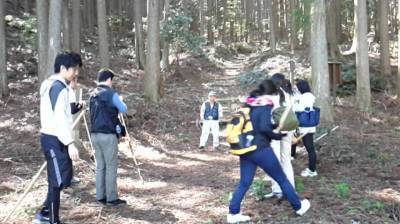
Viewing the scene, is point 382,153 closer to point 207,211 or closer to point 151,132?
point 207,211

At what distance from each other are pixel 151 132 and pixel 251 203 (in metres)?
7.38

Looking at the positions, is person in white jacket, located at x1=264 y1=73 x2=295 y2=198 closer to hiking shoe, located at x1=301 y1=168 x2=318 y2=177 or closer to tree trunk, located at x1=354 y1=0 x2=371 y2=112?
hiking shoe, located at x1=301 y1=168 x2=318 y2=177

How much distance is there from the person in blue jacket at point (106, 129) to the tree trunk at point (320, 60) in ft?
26.9

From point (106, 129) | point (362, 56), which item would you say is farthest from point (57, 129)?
point (362, 56)

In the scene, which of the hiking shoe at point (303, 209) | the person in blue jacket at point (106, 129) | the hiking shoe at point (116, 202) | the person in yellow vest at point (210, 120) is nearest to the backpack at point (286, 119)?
the hiking shoe at point (303, 209)

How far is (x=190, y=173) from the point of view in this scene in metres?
10.2

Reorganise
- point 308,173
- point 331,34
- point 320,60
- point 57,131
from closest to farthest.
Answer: point 57,131 → point 308,173 → point 320,60 → point 331,34

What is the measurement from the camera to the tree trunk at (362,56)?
15.8 metres

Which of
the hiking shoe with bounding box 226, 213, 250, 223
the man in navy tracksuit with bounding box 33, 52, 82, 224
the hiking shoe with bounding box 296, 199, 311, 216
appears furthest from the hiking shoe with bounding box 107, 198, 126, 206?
the hiking shoe with bounding box 296, 199, 311, 216

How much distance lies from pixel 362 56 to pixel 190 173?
8723 mm

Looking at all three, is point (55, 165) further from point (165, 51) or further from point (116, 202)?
point (165, 51)

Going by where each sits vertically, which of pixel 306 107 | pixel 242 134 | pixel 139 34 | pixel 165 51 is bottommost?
pixel 242 134

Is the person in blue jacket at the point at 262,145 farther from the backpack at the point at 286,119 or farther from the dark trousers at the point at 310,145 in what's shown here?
the dark trousers at the point at 310,145

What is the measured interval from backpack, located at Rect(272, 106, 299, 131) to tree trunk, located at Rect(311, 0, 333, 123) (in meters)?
7.82
